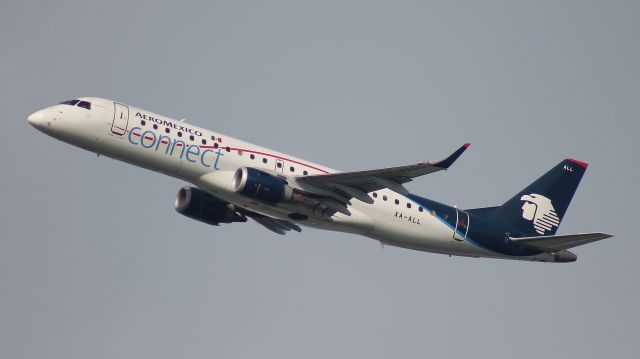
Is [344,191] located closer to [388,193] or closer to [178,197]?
[388,193]

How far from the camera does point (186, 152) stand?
4969 cm

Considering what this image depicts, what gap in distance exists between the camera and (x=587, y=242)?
2069 inches

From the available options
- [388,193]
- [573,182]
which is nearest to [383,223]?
[388,193]

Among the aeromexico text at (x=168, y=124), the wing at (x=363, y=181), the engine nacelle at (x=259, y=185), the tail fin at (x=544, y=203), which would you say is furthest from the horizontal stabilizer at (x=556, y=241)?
the aeromexico text at (x=168, y=124)

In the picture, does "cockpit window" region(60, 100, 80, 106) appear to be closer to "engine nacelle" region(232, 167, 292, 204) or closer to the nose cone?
the nose cone

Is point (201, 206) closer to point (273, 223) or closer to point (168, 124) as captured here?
point (273, 223)

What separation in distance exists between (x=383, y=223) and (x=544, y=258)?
10257 millimetres

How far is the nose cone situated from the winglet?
19345 mm

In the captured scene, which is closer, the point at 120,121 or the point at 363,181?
the point at 120,121

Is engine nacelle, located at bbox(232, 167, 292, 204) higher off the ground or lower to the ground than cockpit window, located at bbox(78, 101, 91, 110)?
lower

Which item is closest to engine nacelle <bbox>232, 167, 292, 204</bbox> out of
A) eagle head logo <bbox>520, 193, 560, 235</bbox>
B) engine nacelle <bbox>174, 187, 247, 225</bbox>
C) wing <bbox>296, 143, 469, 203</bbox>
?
wing <bbox>296, 143, 469, 203</bbox>

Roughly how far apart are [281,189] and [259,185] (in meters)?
1.27

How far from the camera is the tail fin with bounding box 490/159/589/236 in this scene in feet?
193

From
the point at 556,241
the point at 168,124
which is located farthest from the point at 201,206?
the point at 556,241
